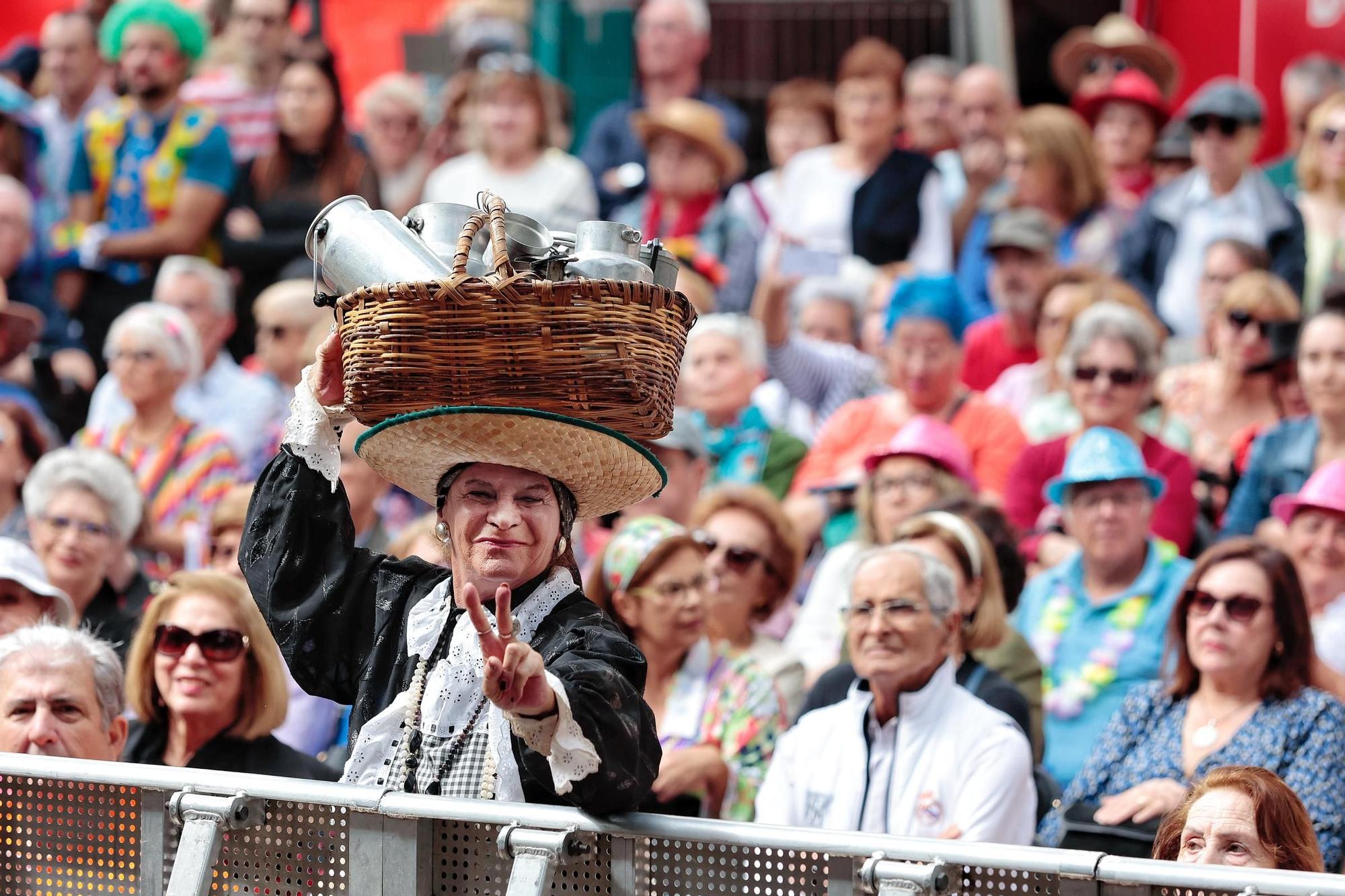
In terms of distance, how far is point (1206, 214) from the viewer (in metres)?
9.00

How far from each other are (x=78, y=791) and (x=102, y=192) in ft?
24.0

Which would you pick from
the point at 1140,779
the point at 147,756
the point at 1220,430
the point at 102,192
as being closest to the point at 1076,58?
the point at 1220,430

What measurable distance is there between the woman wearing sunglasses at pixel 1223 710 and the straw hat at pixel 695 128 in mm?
4681

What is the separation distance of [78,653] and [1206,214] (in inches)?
227

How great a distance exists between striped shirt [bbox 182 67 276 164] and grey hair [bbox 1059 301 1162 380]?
4643 millimetres

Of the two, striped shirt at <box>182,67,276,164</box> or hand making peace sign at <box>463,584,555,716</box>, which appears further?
striped shirt at <box>182,67,276,164</box>

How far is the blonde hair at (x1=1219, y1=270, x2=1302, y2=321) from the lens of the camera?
7527 millimetres

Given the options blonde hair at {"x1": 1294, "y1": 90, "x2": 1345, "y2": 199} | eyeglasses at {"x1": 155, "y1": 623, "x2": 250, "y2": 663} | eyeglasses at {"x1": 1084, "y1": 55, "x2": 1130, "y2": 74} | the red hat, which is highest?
eyeglasses at {"x1": 1084, "y1": 55, "x2": 1130, "y2": 74}

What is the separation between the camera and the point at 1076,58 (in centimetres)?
1106

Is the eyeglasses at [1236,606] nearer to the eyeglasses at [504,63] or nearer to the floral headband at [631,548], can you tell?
the floral headband at [631,548]

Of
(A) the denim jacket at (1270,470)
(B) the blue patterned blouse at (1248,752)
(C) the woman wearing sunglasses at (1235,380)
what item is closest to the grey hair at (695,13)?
(C) the woman wearing sunglasses at (1235,380)

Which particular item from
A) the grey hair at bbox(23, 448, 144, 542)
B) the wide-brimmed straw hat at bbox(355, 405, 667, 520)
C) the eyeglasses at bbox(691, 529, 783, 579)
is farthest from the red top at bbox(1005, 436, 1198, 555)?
the wide-brimmed straw hat at bbox(355, 405, 667, 520)

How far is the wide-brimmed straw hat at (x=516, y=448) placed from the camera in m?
3.29

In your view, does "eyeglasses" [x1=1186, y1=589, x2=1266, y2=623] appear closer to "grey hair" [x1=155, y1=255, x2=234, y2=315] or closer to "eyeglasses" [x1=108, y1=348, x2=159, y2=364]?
"eyeglasses" [x1=108, y1=348, x2=159, y2=364]
